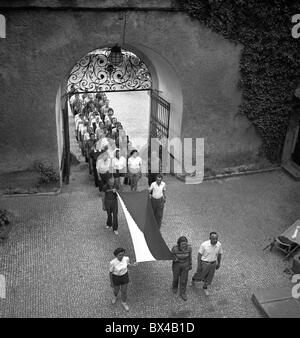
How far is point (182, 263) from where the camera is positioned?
8.54 metres

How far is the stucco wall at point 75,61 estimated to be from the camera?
35.6 ft

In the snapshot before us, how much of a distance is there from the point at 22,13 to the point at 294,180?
8.86 m

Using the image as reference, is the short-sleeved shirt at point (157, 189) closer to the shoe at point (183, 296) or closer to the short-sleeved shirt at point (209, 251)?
the short-sleeved shirt at point (209, 251)

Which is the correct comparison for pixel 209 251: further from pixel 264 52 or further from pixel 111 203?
pixel 264 52

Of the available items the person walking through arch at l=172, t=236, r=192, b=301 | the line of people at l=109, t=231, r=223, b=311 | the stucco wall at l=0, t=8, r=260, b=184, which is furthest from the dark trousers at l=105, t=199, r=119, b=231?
the stucco wall at l=0, t=8, r=260, b=184

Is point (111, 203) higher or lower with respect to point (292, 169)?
higher

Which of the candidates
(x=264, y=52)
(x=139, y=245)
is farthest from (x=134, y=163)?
(x=264, y=52)

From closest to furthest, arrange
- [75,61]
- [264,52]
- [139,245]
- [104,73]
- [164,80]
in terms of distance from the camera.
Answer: [139,245] → [75,61] → [264,52] → [104,73] → [164,80]

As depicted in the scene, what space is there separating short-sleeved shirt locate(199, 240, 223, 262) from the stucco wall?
196 inches

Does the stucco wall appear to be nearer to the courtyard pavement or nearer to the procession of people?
the procession of people

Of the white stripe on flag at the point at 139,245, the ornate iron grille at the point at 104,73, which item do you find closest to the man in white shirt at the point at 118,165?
the ornate iron grille at the point at 104,73

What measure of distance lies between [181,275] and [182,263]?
30 cm

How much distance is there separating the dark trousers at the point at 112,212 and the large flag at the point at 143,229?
2.39 feet
